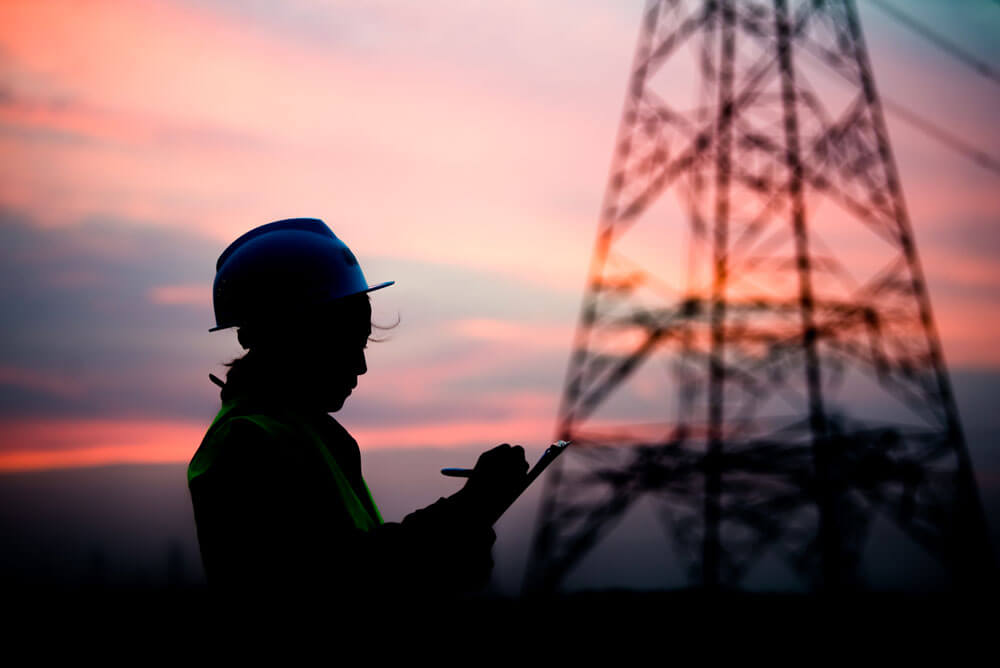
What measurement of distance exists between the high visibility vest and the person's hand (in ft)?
0.84

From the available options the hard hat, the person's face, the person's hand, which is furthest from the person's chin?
the person's hand

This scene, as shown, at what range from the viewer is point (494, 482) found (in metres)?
2.26

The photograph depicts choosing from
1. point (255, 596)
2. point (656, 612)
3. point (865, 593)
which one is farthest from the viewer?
point (865, 593)

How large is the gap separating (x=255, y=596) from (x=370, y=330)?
81cm

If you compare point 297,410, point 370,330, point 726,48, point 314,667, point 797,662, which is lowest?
point 797,662

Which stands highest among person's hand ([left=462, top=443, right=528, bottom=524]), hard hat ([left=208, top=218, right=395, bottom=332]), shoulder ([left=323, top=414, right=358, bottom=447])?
hard hat ([left=208, top=218, right=395, bottom=332])

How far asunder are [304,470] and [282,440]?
7 cm

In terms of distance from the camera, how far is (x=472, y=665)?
9.10 m

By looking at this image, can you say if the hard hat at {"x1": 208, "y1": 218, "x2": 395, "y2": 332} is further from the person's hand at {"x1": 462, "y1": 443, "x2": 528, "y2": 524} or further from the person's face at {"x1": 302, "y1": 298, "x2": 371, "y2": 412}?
the person's hand at {"x1": 462, "y1": 443, "x2": 528, "y2": 524}

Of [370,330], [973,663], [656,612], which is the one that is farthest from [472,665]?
[370,330]

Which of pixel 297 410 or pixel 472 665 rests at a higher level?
pixel 297 410

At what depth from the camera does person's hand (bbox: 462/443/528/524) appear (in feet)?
7.37

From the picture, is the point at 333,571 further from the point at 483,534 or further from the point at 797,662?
the point at 797,662

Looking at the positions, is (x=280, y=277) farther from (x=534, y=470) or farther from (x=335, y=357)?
(x=534, y=470)
